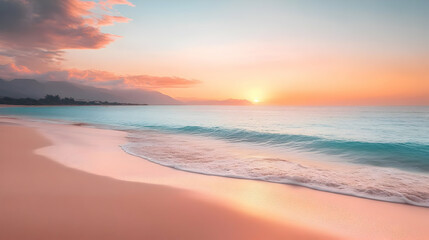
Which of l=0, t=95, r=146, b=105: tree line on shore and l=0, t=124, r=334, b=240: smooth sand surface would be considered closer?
Answer: l=0, t=124, r=334, b=240: smooth sand surface

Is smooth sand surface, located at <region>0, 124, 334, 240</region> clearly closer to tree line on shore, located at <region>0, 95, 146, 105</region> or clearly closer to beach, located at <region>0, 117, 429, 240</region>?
beach, located at <region>0, 117, 429, 240</region>

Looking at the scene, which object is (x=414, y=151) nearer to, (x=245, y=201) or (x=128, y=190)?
(x=245, y=201)

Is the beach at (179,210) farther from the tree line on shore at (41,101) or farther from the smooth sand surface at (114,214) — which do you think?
the tree line on shore at (41,101)

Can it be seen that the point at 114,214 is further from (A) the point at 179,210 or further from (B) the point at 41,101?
(B) the point at 41,101

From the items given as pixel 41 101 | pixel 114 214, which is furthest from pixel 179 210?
pixel 41 101

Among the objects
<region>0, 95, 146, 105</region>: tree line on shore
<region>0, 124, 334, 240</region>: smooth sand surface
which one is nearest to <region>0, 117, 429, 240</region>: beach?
<region>0, 124, 334, 240</region>: smooth sand surface

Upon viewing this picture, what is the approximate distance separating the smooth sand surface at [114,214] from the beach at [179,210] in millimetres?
14

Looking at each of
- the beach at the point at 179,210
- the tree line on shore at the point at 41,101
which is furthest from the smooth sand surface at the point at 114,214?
the tree line on shore at the point at 41,101

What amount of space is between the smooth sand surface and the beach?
14 mm

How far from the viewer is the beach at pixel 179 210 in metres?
3.34

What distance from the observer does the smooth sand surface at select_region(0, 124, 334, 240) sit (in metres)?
3.25

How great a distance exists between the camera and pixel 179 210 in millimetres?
4086

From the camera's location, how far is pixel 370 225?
3770mm

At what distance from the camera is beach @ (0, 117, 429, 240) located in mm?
3344
